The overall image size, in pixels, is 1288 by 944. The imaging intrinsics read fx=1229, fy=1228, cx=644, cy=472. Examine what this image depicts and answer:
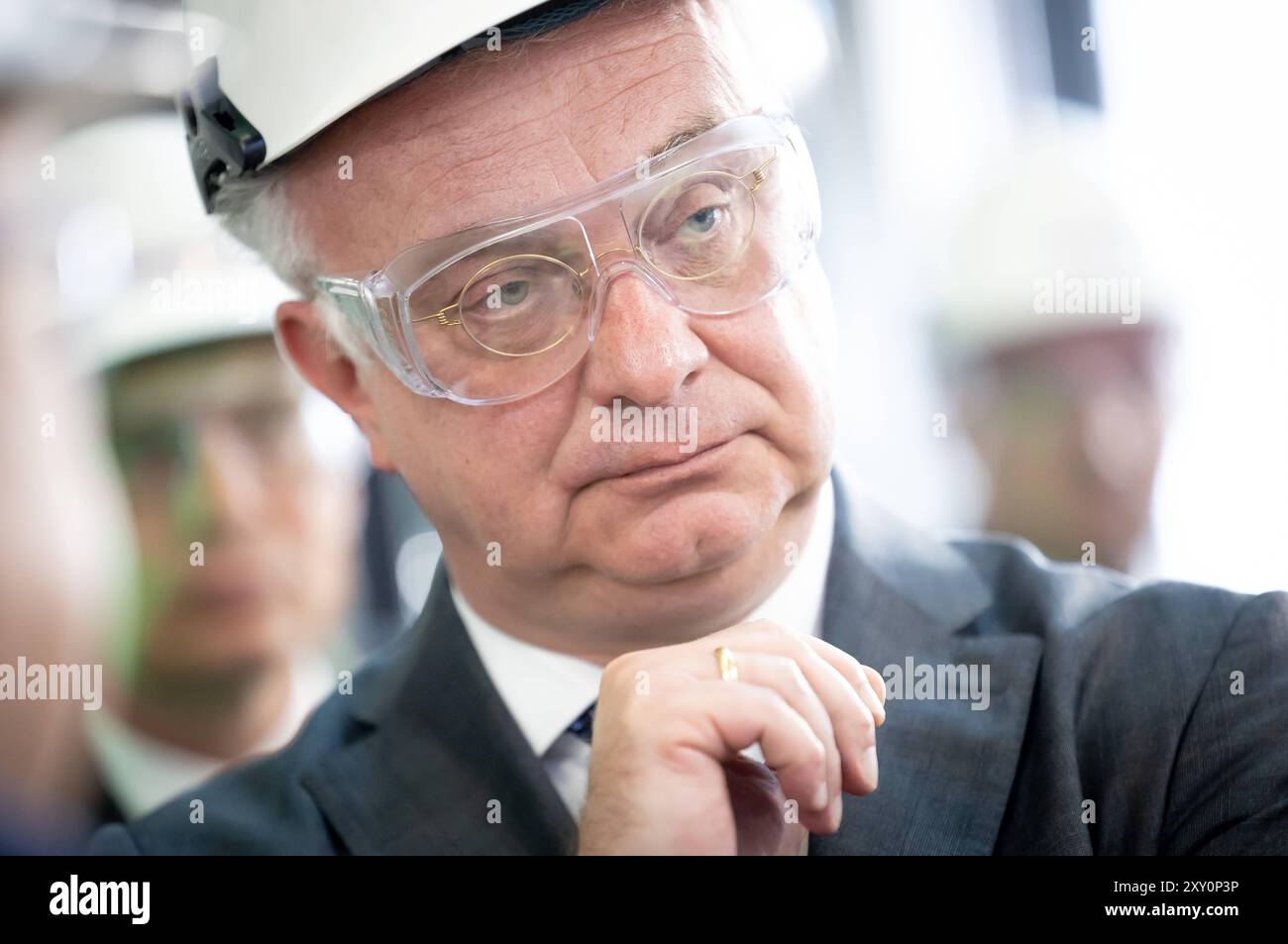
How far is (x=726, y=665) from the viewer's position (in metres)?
1.17

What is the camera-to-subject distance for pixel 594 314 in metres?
1.31

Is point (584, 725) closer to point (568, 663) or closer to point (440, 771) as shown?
point (568, 663)

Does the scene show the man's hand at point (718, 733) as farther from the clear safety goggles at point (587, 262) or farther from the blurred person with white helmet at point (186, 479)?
the blurred person with white helmet at point (186, 479)

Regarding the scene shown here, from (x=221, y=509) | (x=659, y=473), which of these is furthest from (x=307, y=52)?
(x=221, y=509)

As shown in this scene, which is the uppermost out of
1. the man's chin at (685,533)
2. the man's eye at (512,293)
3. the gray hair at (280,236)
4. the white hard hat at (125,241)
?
the white hard hat at (125,241)

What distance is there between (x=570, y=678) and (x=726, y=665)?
1.18 ft

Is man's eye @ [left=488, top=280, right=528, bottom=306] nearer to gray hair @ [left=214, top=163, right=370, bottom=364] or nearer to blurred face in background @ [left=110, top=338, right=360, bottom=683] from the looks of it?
gray hair @ [left=214, top=163, right=370, bottom=364]

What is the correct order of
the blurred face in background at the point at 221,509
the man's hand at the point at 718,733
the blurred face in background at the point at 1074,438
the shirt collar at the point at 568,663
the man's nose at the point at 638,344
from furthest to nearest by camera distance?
the blurred face in background at the point at 221,509 → the blurred face in background at the point at 1074,438 → the shirt collar at the point at 568,663 → the man's nose at the point at 638,344 → the man's hand at the point at 718,733

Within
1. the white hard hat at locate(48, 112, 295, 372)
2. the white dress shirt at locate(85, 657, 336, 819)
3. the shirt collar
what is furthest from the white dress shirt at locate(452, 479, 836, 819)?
the white hard hat at locate(48, 112, 295, 372)

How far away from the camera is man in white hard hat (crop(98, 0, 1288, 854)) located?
1281 millimetres

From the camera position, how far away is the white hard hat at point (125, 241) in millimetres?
2432

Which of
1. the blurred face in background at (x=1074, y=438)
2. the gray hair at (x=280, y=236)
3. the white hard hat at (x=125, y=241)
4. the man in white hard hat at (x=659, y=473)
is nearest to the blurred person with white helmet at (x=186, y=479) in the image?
the white hard hat at (x=125, y=241)

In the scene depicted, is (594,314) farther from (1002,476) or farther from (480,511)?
(1002,476)
